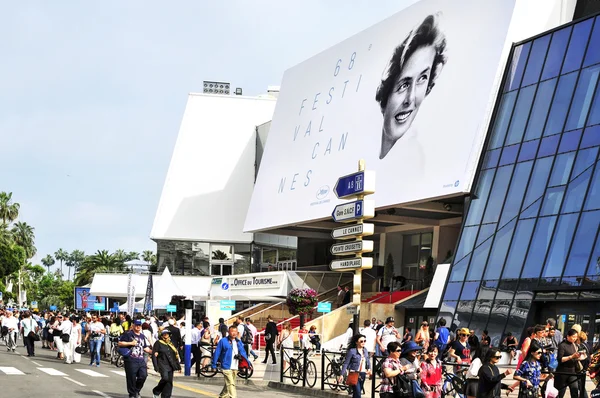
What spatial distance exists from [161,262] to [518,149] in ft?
146

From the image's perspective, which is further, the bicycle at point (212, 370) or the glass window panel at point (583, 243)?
the glass window panel at point (583, 243)

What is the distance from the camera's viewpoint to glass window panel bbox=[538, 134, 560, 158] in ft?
110

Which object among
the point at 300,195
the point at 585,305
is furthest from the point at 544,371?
the point at 300,195

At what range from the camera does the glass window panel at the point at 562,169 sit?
1276 inches

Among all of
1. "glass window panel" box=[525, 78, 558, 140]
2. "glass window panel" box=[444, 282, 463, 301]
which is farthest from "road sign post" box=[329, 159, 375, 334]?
"glass window panel" box=[525, 78, 558, 140]

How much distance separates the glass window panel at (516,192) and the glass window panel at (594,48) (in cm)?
436

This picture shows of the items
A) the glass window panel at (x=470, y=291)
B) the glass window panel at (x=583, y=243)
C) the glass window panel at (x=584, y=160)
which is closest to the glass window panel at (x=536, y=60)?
the glass window panel at (x=584, y=160)

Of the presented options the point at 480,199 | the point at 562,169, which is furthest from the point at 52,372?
the point at 562,169

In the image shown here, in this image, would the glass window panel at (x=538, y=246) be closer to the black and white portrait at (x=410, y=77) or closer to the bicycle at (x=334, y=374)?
the bicycle at (x=334, y=374)

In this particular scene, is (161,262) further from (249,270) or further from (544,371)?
(544,371)

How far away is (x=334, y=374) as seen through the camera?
23.1 meters

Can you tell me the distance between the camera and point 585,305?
29.9m

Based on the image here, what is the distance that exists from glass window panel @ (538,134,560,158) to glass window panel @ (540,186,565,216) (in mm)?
1663

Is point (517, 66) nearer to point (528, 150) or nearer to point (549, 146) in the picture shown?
point (528, 150)
